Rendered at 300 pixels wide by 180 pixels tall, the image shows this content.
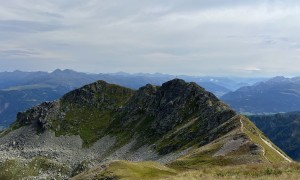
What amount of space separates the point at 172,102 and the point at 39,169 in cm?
7120

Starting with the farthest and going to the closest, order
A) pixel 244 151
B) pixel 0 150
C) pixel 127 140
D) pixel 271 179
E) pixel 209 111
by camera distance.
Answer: pixel 0 150, pixel 127 140, pixel 209 111, pixel 244 151, pixel 271 179

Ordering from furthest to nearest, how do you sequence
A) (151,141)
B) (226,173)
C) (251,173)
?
1. (151,141)
2. (226,173)
3. (251,173)

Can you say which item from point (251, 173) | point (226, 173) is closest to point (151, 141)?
point (226, 173)

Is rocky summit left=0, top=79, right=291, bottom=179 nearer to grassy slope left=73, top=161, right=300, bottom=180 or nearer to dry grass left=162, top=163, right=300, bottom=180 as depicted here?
grassy slope left=73, top=161, right=300, bottom=180

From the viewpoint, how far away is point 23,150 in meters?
193

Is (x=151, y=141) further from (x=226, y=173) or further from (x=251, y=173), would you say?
(x=251, y=173)

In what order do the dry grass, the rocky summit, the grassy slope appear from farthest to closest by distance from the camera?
the rocky summit < the grassy slope < the dry grass

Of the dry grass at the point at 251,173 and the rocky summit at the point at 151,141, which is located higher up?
the dry grass at the point at 251,173

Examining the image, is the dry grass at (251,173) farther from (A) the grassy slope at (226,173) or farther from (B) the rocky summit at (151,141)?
(B) the rocky summit at (151,141)

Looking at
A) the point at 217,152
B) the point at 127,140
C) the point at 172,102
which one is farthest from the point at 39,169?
the point at 217,152

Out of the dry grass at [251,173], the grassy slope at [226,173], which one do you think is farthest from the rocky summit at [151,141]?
the dry grass at [251,173]

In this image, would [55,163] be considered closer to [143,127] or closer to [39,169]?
[39,169]

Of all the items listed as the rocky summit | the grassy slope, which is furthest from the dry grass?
the rocky summit

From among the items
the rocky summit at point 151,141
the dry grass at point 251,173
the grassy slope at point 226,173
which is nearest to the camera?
the dry grass at point 251,173
